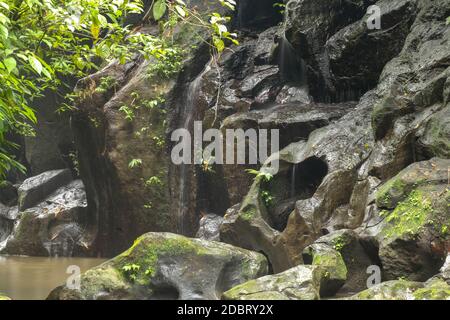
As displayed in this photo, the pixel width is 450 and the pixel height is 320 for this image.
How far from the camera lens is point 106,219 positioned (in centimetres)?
1175

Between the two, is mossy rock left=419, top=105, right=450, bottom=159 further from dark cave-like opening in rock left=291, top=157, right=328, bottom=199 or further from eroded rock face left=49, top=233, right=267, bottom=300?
eroded rock face left=49, top=233, right=267, bottom=300

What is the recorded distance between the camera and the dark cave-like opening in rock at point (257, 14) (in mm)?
13234

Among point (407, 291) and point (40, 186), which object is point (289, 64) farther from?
point (407, 291)

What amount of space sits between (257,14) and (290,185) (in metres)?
6.46

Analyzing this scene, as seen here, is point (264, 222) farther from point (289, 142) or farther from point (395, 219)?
point (395, 219)

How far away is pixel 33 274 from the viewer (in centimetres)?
916

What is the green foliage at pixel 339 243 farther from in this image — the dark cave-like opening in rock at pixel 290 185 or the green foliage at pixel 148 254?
the dark cave-like opening in rock at pixel 290 185

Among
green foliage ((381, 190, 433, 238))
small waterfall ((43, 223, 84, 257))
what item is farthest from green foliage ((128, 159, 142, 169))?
green foliage ((381, 190, 433, 238))

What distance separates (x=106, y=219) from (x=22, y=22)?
6858 mm

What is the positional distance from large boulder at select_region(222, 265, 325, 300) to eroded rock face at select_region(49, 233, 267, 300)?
87 centimetres

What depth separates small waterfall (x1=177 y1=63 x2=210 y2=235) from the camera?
10.7 metres

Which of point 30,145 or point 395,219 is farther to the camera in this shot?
point 30,145

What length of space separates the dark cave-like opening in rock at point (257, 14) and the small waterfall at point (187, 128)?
7.64 feet
